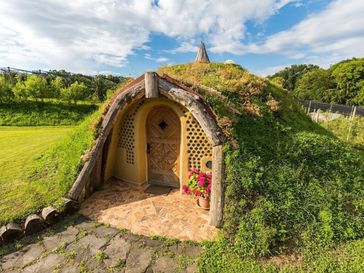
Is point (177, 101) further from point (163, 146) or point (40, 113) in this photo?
point (40, 113)

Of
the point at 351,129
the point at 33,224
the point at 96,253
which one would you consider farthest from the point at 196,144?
the point at 351,129

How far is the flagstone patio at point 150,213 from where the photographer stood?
232 inches

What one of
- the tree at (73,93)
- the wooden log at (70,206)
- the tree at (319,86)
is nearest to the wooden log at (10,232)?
the wooden log at (70,206)

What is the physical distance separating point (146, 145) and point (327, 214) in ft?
18.8

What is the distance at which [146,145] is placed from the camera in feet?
27.4

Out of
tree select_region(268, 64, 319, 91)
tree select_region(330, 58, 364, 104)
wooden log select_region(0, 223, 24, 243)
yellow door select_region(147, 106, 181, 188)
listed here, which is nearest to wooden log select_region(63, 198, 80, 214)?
wooden log select_region(0, 223, 24, 243)

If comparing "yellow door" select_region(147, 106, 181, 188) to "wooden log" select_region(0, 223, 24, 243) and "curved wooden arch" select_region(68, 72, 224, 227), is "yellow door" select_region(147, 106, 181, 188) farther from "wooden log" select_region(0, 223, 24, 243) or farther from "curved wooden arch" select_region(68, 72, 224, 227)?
"wooden log" select_region(0, 223, 24, 243)

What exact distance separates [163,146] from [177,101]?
205cm

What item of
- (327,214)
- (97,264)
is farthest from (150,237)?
(327,214)

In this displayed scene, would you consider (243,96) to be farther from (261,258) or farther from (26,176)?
(26,176)

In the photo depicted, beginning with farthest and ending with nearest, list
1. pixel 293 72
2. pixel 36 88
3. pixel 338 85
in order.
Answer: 1. pixel 293 72
2. pixel 338 85
3. pixel 36 88

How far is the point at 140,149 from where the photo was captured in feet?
27.0

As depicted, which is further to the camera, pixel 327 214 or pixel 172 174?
pixel 172 174

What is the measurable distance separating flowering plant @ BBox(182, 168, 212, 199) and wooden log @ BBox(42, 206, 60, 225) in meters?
3.69
